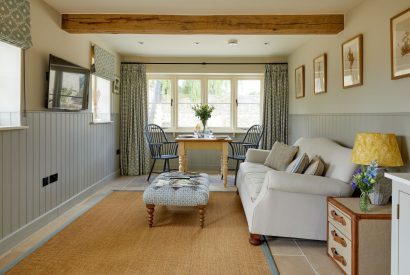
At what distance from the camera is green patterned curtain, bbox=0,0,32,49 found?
2.38 m

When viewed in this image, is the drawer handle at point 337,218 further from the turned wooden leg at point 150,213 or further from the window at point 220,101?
the window at point 220,101

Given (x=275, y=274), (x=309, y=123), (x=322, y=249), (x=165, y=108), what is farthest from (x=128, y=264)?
(x=165, y=108)

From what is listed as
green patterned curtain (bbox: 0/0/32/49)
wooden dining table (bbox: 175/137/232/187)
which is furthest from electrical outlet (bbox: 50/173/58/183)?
wooden dining table (bbox: 175/137/232/187)

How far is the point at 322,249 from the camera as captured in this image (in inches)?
103

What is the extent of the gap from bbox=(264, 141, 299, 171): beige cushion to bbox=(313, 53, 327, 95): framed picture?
0.95 metres

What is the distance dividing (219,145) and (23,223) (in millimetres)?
2822

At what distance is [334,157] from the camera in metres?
2.93

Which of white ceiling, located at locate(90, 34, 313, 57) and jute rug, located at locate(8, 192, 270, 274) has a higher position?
white ceiling, located at locate(90, 34, 313, 57)

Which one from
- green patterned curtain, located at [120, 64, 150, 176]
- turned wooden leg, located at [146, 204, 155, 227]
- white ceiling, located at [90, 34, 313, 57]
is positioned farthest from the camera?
green patterned curtain, located at [120, 64, 150, 176]

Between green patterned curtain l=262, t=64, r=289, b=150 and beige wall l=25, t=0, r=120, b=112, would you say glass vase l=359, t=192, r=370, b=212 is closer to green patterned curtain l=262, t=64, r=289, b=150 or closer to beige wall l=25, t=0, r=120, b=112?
beige wall l=25, t=0, r=120, b=112

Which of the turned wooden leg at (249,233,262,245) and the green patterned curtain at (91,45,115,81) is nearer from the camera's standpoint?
the turned wooden leg at (249,233,262,245)

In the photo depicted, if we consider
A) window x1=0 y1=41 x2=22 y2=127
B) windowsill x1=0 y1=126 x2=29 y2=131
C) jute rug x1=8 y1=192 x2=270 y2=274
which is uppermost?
window x1=0 y1=41 x2=22 y2=127

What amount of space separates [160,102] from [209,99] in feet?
3.37

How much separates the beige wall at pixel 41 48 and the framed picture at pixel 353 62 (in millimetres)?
3235
